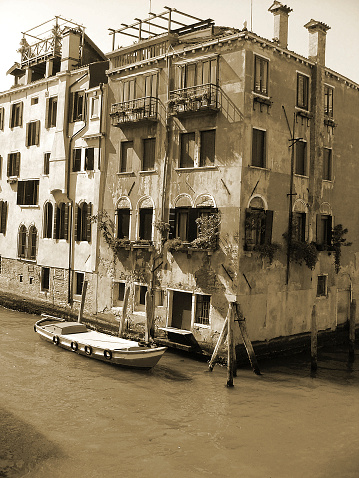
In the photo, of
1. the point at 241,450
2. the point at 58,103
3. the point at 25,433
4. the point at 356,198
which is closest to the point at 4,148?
the point at 58,103

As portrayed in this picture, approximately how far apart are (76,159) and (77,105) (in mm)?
A: 2754

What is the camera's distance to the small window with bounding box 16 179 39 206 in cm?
2883

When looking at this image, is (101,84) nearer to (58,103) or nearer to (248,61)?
(58,103)

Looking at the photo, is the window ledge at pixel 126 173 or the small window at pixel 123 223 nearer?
the window ledge at pixel 126 173

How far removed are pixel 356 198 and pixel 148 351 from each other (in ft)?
43.5

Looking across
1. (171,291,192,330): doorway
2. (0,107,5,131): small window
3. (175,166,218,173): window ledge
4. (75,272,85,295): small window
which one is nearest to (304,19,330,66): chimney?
(175,166,218,173): window ledge

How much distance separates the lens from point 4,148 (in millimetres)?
31625

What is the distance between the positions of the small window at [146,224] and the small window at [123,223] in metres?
0.91

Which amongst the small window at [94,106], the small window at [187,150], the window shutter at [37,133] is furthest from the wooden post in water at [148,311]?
the window shutter at [37,133]

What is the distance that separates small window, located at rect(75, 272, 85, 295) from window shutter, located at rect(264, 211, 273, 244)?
1006 cm

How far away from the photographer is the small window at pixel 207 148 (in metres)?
19.8

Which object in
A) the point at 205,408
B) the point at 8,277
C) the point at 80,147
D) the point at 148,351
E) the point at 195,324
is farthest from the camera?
the point at 8,277

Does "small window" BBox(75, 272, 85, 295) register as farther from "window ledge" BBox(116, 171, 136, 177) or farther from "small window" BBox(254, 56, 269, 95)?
"small window" BBox(254, 56, 269, 95)

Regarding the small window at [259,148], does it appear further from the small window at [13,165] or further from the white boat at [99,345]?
the small window at [13,165]
